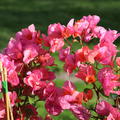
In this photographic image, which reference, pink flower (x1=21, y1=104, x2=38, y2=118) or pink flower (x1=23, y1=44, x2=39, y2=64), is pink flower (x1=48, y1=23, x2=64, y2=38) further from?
pink flower (x1=21, y1=104, x2=38, y2=118)

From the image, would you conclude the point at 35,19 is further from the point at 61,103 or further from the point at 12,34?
the point at 61,103

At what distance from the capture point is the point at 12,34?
997 cm

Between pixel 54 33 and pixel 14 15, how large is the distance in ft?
32.7

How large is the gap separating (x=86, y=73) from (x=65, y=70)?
0.11 meters

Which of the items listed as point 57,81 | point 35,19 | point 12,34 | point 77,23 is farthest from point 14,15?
point 77,23

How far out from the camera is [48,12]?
41.9 feet

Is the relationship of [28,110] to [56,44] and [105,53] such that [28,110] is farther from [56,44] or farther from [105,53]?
[105,53]

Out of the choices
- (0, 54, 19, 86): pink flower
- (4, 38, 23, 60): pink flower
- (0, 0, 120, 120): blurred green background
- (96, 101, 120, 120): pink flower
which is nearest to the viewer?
(96, 101, 120, 120): pink flower

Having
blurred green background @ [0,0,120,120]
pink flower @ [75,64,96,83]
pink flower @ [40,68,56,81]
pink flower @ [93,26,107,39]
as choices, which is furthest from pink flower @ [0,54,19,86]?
blurred green background @ [0,0,120,120]

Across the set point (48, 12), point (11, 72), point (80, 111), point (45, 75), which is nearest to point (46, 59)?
point (45, 75)

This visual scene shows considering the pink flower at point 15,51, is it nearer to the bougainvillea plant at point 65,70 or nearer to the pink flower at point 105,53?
the bougainvillea plant at point 65,70

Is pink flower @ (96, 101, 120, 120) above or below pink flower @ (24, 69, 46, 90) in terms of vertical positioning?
below

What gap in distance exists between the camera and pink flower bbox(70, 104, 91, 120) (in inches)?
87.4

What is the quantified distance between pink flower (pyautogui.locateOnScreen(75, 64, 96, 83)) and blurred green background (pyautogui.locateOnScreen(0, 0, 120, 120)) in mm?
6969
